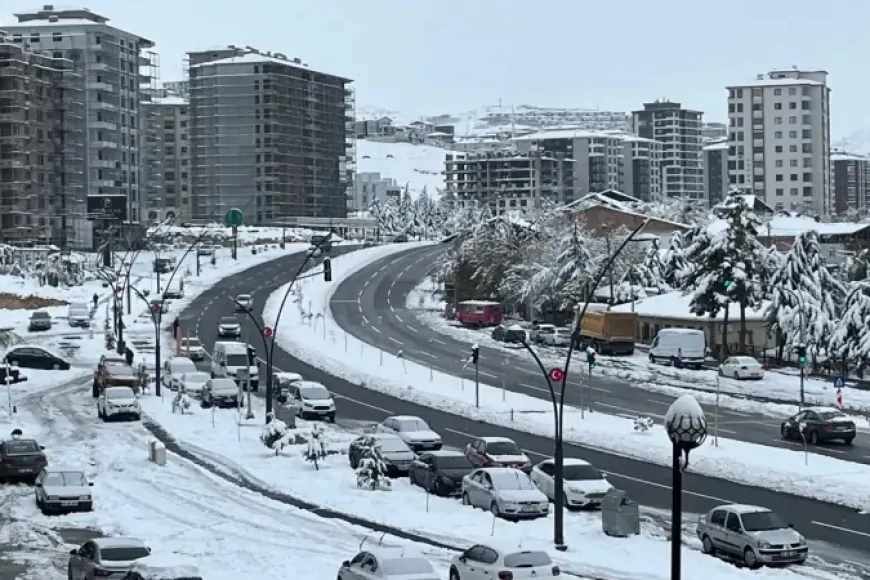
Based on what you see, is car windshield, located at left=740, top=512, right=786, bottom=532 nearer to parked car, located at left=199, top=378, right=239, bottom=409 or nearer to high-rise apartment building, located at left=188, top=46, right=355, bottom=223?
parked car, located at left=199, top=378, right=239, bottom=409

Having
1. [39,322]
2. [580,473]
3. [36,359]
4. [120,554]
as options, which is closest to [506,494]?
[580,473]

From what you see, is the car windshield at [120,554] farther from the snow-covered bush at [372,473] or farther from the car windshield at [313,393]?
the car windshield at [313,393]

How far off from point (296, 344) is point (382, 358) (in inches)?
406

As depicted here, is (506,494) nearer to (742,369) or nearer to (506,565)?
(506,565)

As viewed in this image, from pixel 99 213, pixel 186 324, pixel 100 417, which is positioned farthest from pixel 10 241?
pixel 100 417

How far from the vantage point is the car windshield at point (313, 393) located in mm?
56781

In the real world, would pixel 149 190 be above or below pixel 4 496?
above

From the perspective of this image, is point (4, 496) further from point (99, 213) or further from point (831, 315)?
point (99, 213)

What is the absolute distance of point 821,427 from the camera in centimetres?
4828

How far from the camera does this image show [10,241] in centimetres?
13988

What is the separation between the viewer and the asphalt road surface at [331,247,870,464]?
52.2 m

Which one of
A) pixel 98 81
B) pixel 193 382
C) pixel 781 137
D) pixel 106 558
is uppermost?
pixel 98 81

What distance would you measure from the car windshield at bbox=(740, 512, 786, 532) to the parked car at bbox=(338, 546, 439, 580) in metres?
7.99

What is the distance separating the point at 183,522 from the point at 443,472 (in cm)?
761
